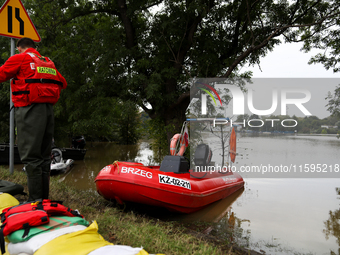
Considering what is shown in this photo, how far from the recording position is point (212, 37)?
9.59m

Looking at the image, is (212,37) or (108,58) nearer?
(108,58)

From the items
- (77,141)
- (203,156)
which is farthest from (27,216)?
(77,141)

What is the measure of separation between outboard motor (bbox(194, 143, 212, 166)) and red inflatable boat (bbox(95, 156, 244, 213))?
0.60m

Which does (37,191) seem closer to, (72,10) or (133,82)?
(133,82)

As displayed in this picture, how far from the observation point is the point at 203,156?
6051 mm

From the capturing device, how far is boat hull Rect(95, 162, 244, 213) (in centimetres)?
476

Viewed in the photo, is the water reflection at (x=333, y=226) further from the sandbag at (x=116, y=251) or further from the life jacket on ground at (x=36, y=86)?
the life jacket on ground at (x=36, y=86)

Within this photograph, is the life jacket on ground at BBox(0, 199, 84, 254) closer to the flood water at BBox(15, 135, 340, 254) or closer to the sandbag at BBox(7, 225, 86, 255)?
the sandbag at BBox(7, 225, 86, 255)

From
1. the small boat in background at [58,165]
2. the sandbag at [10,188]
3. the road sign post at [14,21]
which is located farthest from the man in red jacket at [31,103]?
the small boat in background at [58,165]

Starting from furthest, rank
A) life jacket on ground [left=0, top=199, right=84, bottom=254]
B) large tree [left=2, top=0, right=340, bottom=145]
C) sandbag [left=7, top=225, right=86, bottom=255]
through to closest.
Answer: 1. large tree [left=2, top=0, right=340, bottom=145]
2. life jacket on ground [left=0, top=199, right=84, bottom=254]
3. sandbag [left=7, top=225, right=86, bottom=255]

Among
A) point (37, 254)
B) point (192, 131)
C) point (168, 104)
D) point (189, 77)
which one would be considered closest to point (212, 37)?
point (189, 77)

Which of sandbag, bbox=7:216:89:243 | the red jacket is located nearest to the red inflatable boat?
the red jacket

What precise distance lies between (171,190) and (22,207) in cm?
296

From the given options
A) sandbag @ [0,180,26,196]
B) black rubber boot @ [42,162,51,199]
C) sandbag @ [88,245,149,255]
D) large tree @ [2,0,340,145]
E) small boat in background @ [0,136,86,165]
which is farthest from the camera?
small boat in background @ [0,136,86,165]
